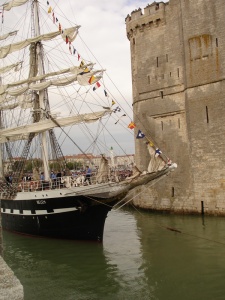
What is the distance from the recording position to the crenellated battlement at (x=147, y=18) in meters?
23.2

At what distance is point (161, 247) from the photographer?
1403 cm

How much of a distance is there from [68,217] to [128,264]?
4.16m

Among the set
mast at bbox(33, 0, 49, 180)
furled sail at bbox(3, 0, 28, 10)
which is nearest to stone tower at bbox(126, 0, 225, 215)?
mast at bbox(33, 0, 49, 180)

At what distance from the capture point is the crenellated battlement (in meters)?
23.2

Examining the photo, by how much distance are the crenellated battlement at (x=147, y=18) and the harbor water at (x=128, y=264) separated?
13005 mm

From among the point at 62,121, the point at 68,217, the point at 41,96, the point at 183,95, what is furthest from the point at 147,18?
the point at 68,217

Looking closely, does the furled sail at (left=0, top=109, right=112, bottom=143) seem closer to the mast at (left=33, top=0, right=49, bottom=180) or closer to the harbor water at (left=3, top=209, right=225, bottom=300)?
the mast at (left=33, top=0, right=49, bottom=180)

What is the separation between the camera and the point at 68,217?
15312mm

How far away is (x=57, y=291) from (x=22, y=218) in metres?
8.03

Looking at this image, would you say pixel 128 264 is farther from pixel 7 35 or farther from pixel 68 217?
pixel 7 35

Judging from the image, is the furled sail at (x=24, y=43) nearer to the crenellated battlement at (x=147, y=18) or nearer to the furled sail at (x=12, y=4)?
the furled sail at (x=12, y=4)

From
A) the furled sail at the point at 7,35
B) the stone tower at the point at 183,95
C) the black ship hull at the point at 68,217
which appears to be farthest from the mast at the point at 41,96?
the stone tower at the point at 183,95

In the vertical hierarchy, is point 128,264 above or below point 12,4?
below

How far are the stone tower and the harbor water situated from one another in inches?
122
